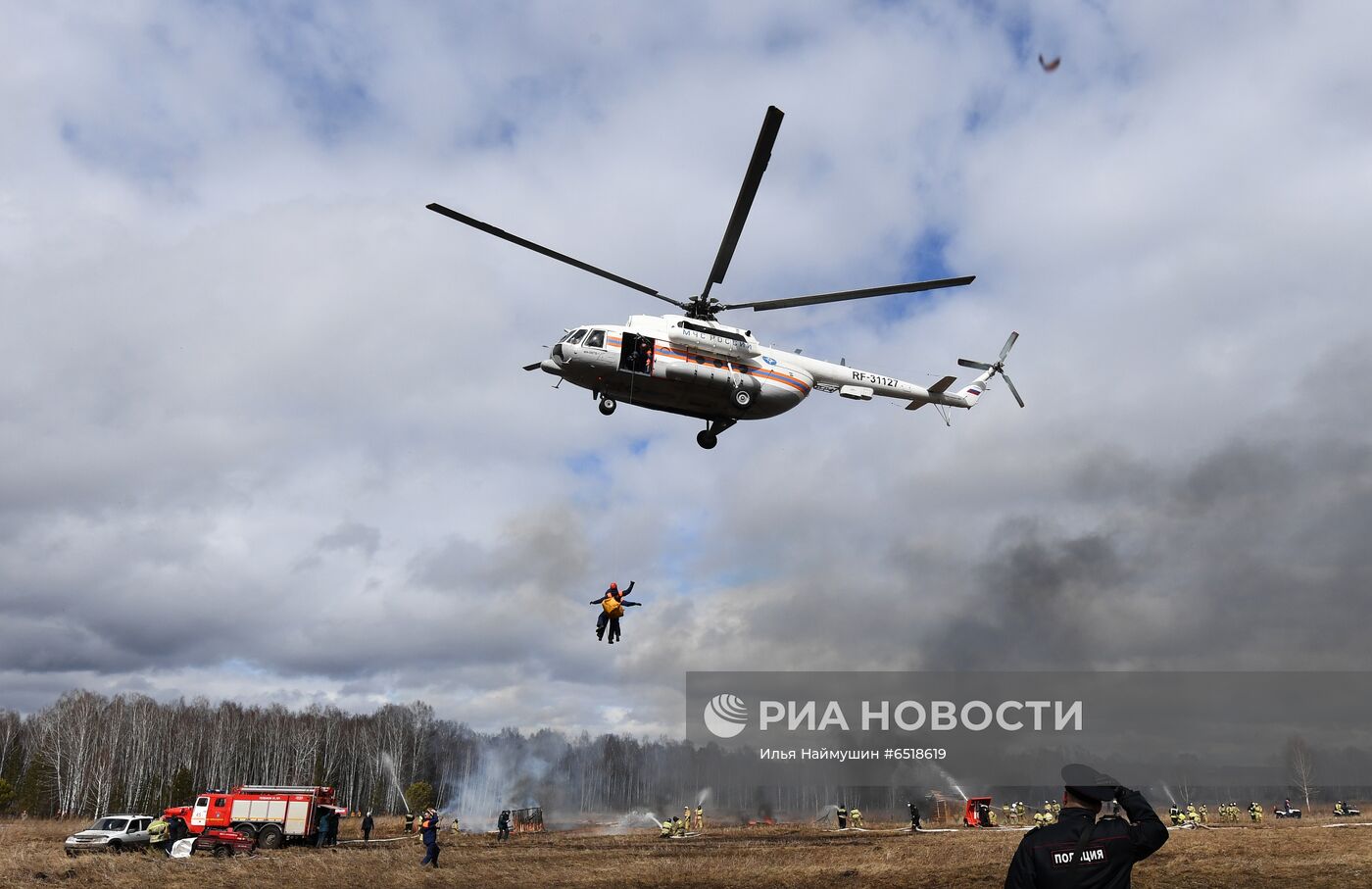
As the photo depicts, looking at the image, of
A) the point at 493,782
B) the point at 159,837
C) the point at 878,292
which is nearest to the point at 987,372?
the point at 878,292

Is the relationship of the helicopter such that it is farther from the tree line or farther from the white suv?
the tree line

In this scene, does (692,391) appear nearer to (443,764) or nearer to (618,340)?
(618,340)

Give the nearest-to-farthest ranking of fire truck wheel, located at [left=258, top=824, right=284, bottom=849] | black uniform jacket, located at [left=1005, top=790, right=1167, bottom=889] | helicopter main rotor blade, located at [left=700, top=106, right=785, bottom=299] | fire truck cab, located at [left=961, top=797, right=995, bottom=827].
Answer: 1. black uniform jacket, located at [left=1005, top=790, right=1167, bottom=889]
2. helicopter main rotor blade, located at [left=700, top=106, right=785, bottom=299]
3. fire truck wheel, located at [left=258, top=824, right=284, bottom=849]
4. fire truck cab, located at [left=961, top=797, right=995, bottom=827]

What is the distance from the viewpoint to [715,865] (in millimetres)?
23656

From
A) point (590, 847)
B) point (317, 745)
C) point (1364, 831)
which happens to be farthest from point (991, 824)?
point (317, 745)

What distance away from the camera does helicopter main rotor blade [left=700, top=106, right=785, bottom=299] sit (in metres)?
18.7

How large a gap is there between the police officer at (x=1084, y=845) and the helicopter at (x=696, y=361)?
1645 centimetres

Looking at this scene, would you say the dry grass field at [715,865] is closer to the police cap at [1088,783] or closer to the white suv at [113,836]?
the white suv at [113,836]

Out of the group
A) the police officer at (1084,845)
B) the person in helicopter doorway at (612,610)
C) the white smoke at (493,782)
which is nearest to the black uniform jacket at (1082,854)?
the police officer at (1084,845)

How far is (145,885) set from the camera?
20.6m

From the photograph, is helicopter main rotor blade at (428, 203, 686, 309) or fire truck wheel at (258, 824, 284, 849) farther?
fire truck wheel at (258, 824, 284, 849)

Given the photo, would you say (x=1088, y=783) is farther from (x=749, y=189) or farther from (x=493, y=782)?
(x=493, y=782)

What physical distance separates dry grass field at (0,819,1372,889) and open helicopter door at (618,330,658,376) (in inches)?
472

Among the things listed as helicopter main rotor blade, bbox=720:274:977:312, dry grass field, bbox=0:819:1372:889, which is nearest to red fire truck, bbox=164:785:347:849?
dry grass field, bbox=0:819:1372:889
